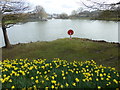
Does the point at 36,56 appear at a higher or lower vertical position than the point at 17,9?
lower

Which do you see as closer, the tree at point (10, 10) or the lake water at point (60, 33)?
the tree at point (10, 10)

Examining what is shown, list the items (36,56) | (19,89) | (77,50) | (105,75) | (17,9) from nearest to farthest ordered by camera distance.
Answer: (19,89) < (105,75) < (36,56) < (77,50) < (17,9)

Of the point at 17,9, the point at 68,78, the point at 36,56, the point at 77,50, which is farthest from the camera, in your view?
the point at 17,9

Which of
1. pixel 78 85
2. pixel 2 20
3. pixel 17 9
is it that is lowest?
pixel 78 85

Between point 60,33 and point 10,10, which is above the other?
point 10,10

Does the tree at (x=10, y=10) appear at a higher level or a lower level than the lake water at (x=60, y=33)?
higher

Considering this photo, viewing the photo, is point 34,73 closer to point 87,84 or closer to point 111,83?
point 87,84

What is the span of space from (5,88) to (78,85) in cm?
149

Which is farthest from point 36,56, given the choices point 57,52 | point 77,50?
point 77,50

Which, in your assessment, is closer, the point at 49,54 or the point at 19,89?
the point at 19,89

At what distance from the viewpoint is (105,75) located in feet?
10.5

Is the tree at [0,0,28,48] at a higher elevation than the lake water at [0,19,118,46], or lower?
higher

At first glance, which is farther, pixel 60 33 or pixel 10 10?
pixel 60 33

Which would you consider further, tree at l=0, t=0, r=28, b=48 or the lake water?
the lake water
